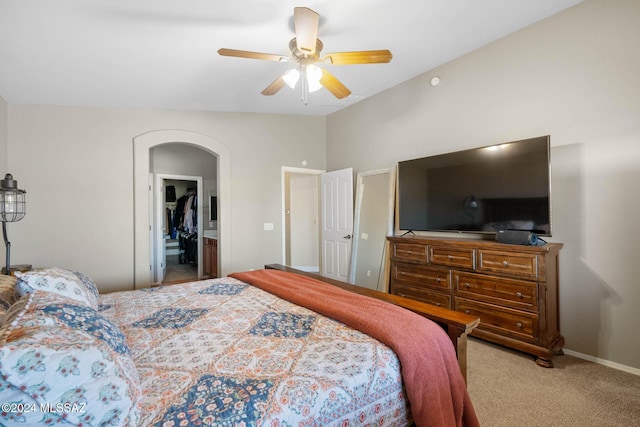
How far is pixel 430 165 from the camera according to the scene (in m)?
3.37

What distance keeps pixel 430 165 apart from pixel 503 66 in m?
1.13

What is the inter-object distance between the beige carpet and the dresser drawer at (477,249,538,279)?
2.30 feet

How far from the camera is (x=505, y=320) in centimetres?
248

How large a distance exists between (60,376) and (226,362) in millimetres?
520

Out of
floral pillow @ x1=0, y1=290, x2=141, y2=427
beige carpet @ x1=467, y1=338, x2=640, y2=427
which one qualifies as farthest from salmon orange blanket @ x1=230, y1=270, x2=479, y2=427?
floral pillow @ x1=0, y1=290, x2=141, y2=427

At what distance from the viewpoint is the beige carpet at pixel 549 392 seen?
174cm

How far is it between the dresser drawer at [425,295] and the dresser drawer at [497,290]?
Answer: 0.15 metres

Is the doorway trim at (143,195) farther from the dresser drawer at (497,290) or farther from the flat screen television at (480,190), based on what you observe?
the dresser drawer at (497,290)

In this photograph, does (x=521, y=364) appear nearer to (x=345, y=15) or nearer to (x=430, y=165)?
(x=430, y=165)

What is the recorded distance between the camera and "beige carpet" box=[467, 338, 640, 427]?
1743 mm

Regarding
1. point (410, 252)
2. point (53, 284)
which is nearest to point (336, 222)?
point (410, 252)

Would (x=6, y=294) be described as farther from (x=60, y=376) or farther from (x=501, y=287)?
(x=501, y=287)

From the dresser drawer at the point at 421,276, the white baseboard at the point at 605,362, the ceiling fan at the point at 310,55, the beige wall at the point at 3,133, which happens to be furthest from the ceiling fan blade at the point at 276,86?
the white baseboard at the point at 605,362

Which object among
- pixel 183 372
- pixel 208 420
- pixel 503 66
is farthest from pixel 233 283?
pixel 503 66
